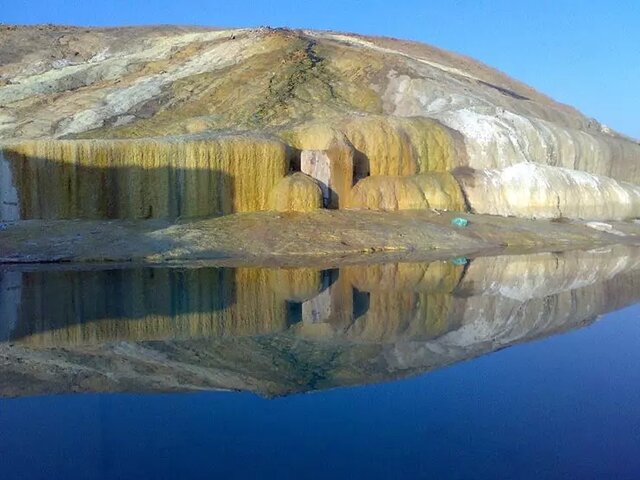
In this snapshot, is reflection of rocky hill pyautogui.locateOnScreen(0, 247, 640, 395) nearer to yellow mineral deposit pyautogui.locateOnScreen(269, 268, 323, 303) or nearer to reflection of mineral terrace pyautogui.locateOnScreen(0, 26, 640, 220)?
yellow mineral deposit pyautogui.locateOnScreen(269, 268, 323, 303)

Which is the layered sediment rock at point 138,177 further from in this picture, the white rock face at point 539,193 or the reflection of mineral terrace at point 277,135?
the white rock face at point 539,193

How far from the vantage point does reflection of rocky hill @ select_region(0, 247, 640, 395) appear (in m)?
10.0

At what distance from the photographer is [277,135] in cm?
3441

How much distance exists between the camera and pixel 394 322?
13.3 metres

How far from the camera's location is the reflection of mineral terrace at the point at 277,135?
29906 millimetres

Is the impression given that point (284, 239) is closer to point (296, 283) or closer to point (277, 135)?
point (296, 283)

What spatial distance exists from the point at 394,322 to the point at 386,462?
255 inches

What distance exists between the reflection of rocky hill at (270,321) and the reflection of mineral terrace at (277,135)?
29.5ft

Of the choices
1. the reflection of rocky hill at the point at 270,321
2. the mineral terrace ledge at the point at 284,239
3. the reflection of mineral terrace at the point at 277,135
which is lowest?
the reflection of rocky hill at the point at 270,321

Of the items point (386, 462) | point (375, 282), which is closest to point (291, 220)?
point (375, 282)

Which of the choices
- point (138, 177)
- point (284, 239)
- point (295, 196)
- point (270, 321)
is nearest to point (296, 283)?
point (270, 321)

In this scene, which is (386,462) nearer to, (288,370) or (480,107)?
(288,370)

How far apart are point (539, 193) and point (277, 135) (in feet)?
40.2

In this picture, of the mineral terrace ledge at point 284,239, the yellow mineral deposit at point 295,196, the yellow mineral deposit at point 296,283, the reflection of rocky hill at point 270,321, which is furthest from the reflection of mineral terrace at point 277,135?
the yellow mineral deposit at point 296,283
